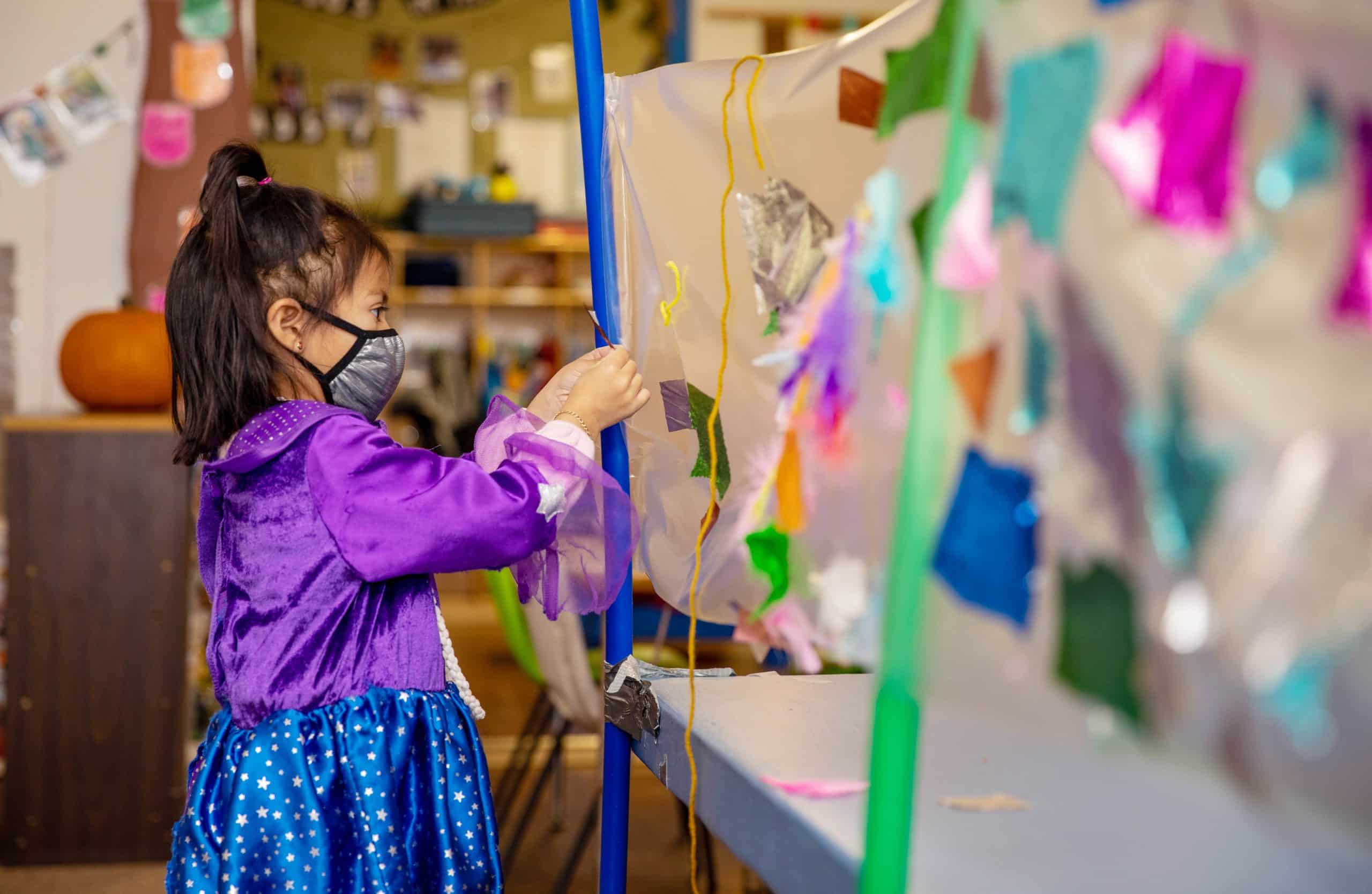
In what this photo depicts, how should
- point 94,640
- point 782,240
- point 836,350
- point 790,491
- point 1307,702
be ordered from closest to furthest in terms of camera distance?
1. point 1307,702
2. point 836,350
3. point 790,491
4. point 782,240
5. point 94,640

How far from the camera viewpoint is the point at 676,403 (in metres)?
1.08

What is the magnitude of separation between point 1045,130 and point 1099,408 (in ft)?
0.37

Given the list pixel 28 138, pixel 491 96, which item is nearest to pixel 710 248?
pixel 28 138

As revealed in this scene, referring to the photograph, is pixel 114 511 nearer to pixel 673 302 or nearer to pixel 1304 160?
Answer: pixel 673 302

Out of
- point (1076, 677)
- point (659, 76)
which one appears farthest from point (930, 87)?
point (659, 76)

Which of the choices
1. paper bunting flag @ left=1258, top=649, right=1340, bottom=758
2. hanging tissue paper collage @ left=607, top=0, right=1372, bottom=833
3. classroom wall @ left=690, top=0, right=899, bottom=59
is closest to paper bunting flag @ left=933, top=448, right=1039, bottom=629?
hanging tissue paper collage @ left=607, top=0, right=1372, bottom=833

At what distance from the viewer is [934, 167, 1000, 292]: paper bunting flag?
500 millimetres

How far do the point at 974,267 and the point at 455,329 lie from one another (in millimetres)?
6111

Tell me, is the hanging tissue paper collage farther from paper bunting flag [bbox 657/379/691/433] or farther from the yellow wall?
the yellow wall

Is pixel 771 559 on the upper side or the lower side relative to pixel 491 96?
lower

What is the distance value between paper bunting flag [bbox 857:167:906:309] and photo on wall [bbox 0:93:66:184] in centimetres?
247

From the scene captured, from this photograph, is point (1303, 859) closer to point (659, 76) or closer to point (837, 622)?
point (837, 622)

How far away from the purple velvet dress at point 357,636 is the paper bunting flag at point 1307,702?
28.1 inches

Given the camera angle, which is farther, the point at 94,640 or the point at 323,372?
the point at 94,640
